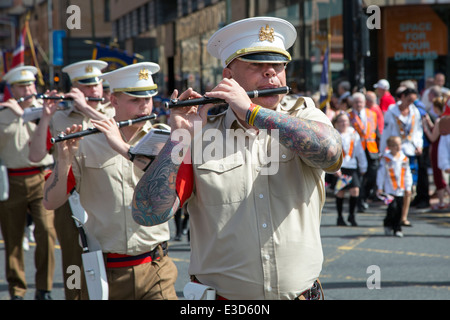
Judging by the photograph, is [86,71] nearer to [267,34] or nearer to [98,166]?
[98,166]

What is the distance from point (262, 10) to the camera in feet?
76.2

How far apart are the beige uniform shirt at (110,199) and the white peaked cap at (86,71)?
2.48 metres

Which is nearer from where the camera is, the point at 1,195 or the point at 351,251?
the point at 1,195

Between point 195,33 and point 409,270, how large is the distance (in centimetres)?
2385

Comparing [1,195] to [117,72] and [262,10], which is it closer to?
[117,72]

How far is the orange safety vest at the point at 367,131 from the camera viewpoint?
12.7m

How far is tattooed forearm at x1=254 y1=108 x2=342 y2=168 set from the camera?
9.32ft

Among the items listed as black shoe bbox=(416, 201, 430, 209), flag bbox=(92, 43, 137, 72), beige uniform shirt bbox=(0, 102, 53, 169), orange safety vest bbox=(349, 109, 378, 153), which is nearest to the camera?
beige uniform shirt bbox=(0, 102, 53, 169)

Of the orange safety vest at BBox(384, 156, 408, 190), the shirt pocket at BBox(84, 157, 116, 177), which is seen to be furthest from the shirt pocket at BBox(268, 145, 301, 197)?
the orange safety vest at BBox(384, 156, 408, 190)

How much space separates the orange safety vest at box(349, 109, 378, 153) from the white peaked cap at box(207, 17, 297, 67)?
9.69 m

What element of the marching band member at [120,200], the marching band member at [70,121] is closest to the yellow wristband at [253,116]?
the marching band member at [120,200]

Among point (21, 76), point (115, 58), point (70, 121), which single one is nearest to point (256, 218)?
point (70, 121)

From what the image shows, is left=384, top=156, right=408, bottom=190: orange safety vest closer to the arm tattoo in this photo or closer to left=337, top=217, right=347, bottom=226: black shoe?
left=337, top=217, right=347, bottom=226: black shoe
